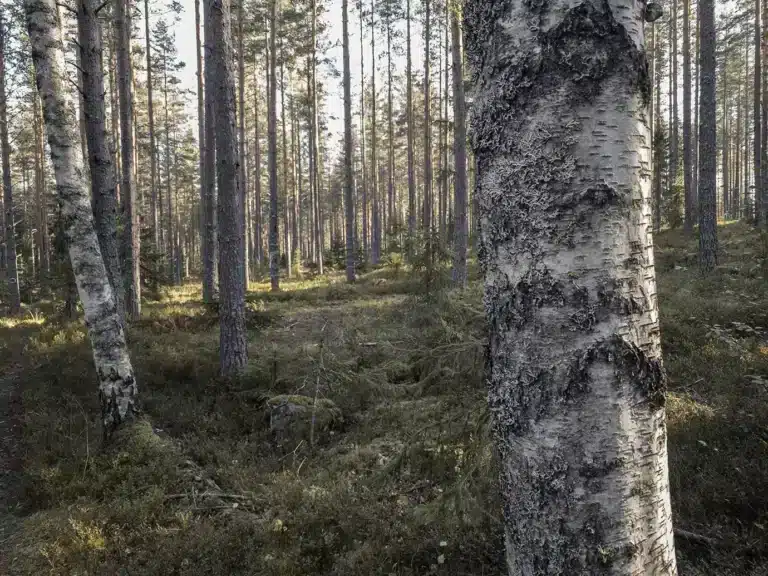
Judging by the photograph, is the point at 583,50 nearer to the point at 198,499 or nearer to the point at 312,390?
the point at 198,499

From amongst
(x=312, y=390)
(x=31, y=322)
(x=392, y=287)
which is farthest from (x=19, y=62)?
(x=312, y=390)

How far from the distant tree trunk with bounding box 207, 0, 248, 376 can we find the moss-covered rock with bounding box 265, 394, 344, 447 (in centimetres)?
172

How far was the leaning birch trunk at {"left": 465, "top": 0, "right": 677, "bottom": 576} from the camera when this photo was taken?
3.26 feet

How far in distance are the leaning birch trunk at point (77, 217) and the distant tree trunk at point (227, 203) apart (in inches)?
84.6

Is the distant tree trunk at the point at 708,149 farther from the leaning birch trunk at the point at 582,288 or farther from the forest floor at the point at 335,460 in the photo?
the leaning birch trunk at the point at 582,288

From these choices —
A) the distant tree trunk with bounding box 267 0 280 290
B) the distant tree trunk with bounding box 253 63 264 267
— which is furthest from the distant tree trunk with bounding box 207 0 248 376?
the distant tree trunk with bounding box 253 63 264 267

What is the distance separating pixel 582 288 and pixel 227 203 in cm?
762

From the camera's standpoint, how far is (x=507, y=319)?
1.09m

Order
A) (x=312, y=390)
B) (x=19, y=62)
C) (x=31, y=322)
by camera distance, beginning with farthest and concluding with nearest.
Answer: (x=19, y=62), (x=31, y=322), (x=312, y=390)

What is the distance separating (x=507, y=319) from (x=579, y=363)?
18cm

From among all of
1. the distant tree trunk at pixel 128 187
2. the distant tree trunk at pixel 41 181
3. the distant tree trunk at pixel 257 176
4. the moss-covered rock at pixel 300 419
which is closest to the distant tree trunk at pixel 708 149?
the moss-covered rock at pixel 300 419

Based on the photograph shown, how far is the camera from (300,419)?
20.7ft

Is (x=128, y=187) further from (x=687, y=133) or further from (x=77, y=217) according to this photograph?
(x=687, y=133)

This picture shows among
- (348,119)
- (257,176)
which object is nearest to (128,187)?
(348,119)
